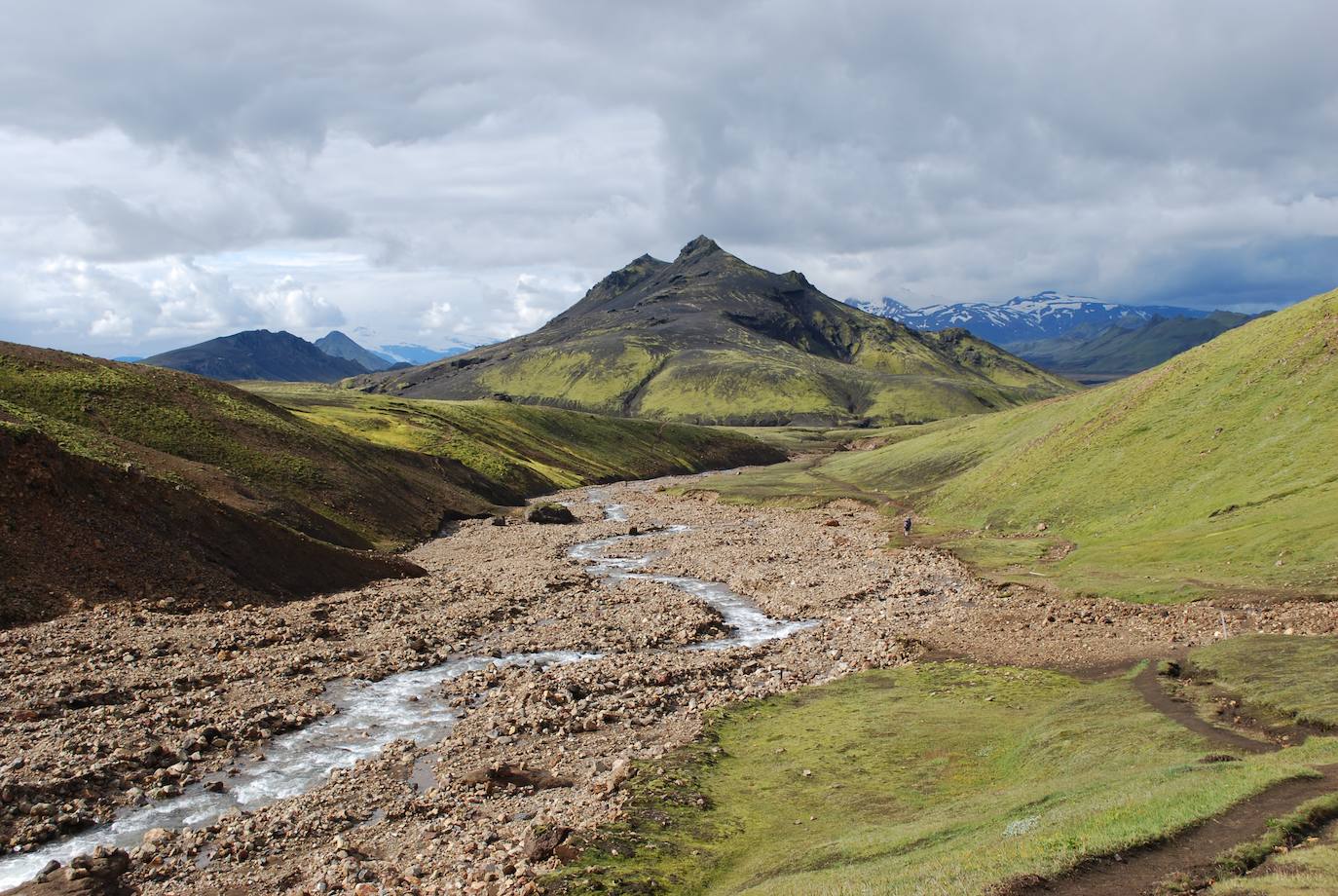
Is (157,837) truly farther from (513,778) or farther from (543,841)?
(543,841)

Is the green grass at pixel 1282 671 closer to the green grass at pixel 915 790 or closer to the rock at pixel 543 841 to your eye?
the green grass at pixel 915 790

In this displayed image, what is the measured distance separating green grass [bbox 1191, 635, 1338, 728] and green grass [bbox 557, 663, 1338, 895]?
3871 mm

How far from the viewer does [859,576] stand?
2751 inches

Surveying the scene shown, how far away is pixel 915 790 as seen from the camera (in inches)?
1065

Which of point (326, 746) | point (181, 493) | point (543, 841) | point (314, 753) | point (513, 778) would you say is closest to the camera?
point (543, 841)

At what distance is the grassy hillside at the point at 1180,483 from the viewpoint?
168ft

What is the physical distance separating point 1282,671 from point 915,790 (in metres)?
17.5

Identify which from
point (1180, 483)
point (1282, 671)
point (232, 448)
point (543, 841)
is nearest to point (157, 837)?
point (543, 841)


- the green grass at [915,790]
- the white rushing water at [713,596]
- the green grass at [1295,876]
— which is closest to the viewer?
the green grass at [1295,876]

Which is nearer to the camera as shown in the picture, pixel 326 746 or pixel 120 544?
pixel 326 746

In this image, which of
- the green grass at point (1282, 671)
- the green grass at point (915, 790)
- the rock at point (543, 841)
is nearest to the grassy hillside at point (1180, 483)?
the green grass at point (1282, 671)

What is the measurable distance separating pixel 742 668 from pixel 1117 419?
68413 millimetres

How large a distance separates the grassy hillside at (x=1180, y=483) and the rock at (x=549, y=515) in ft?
159

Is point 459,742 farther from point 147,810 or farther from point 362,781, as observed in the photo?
point 147,810
